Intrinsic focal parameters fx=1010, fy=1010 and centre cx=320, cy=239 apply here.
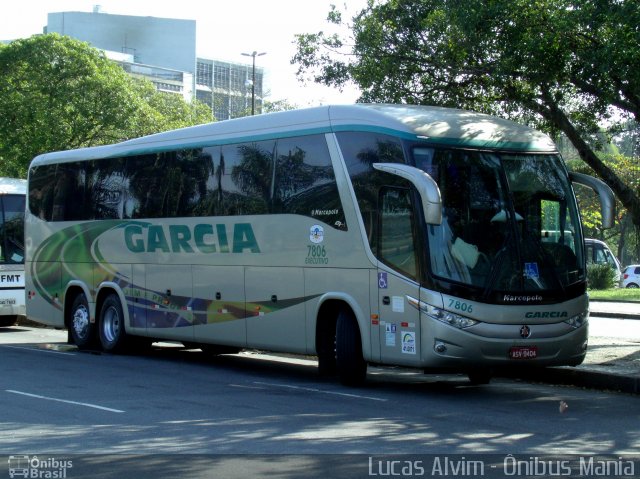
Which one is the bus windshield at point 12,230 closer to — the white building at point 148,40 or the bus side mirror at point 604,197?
the bus side mirror at point 604,197

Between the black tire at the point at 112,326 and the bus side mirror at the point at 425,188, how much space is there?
25.5ft

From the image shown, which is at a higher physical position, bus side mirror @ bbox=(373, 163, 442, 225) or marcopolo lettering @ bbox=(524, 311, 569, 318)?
bus side mirror @ bbox=(373, 163, 442, 225)

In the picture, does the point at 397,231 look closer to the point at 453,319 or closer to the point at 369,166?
the point at 369,166

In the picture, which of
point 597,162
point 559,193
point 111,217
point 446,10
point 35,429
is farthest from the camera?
point 111,217

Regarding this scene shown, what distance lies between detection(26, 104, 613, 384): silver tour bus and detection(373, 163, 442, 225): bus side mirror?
22 millimetres

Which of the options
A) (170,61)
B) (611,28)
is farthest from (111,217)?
(170,61)

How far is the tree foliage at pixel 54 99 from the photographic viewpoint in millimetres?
36688

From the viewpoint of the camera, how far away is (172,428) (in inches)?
394

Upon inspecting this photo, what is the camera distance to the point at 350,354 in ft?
44.3

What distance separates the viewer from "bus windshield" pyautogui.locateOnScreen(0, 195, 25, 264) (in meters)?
24.1

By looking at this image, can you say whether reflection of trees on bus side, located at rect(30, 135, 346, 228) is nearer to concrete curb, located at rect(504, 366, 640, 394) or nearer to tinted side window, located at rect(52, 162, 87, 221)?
tinted side window, located at rect(52, 162, 87, 221)

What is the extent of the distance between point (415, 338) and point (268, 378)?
3196 millimetres

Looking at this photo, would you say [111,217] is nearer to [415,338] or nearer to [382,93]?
[382,93]

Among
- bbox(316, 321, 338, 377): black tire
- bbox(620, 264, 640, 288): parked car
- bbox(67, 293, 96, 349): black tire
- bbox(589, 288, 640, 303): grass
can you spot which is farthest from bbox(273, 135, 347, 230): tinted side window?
bbox(620, 264, 640, 288): parked car
